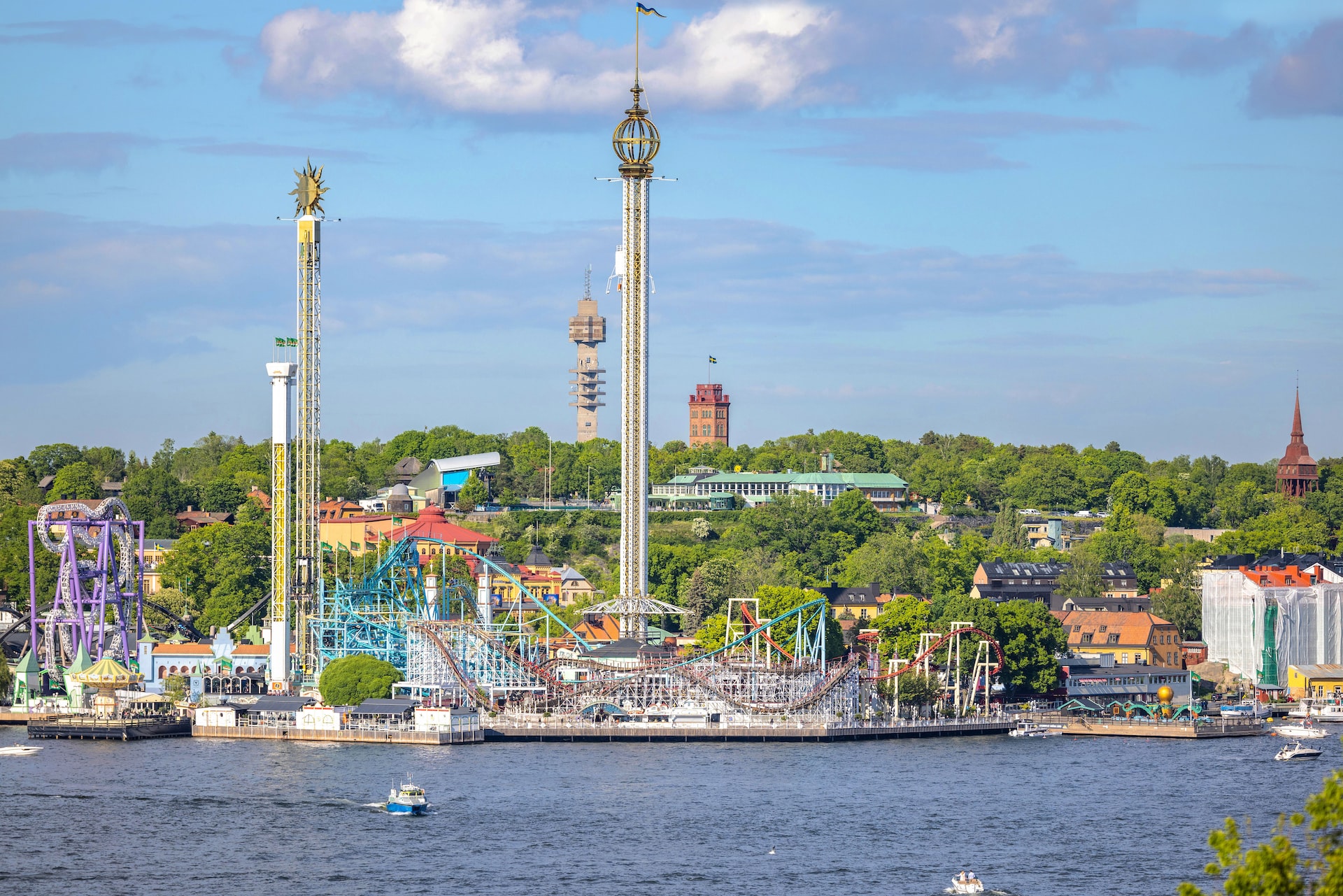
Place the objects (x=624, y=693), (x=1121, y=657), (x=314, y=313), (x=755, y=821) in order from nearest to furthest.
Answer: (x=755, y=821), (x=624, y=693), (x=314, y=313), (x=1121, y=657)

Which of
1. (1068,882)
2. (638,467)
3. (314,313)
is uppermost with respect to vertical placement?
(314,313)

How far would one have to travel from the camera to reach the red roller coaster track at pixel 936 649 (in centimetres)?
10044

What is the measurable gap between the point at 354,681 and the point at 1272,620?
56.9 m

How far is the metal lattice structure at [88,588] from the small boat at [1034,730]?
1774 inches

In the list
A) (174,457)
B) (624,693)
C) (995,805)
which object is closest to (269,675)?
(624,693)

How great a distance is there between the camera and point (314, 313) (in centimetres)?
10888

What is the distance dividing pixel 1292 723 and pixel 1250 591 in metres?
21.6

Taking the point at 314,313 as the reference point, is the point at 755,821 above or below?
below

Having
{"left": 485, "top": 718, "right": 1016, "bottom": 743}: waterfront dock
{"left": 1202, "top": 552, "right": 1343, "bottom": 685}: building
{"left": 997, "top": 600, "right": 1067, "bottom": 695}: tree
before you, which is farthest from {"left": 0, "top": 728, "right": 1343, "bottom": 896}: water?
{"left": 1202, "top": 552, "right": 1343, "bottom": 685}: building

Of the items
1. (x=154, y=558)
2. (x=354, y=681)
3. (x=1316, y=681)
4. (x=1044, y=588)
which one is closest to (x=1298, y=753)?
(x=1316, y=681)

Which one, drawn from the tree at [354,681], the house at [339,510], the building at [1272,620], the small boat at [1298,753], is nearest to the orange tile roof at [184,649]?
the tree at [354,681]

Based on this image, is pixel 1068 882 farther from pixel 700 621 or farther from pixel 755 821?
pixel 700 621

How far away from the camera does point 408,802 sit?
65.7 metres

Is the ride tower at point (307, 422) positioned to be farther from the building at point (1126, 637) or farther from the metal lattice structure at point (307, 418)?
the building at point (1126, 637)
